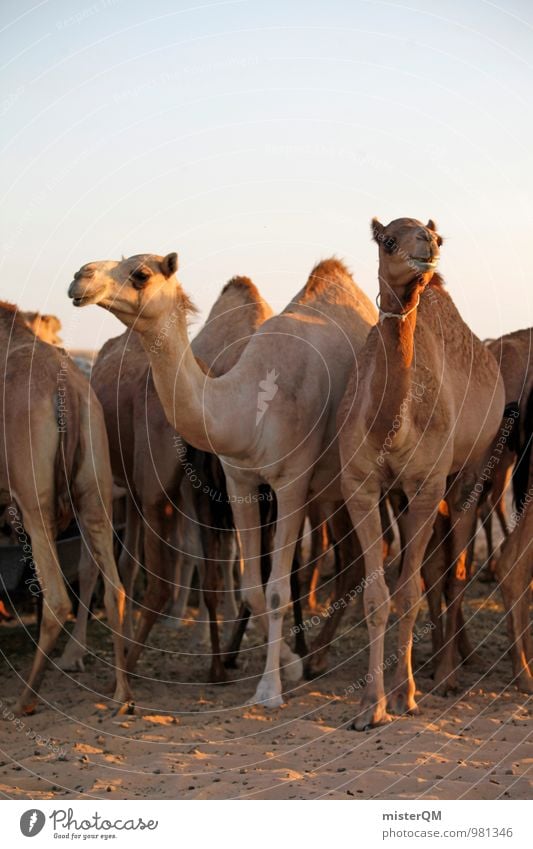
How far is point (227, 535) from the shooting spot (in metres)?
11.9

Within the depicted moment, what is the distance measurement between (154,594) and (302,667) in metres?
1.35

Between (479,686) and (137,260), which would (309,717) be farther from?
(137,260)

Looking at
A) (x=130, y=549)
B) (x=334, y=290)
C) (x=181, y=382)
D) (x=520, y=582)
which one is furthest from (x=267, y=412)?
(x=130, y=549)

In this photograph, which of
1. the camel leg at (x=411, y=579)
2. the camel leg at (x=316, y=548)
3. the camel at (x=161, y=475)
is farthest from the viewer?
the camel leg at (x=316, y=548)

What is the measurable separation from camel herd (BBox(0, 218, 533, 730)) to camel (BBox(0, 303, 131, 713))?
0.6 inches

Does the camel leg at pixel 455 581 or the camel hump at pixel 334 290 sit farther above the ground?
the camel hump at pixel 334 290

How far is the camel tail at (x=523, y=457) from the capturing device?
33.0 ft

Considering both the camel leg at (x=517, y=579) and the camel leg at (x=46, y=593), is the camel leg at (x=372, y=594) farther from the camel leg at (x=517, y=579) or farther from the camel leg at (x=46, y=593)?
the camel leg at (x=46, y=593)

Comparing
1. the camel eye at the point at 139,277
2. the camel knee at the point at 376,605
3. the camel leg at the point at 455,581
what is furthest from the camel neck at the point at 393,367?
the camel leg at the point at 455,581

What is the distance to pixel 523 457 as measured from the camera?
10.2m

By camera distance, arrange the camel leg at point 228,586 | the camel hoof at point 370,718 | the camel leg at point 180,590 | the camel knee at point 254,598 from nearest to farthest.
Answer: the camel hoof at point 370,718
the camel knee at point 254,598
the camel leg at point 228,586
the camel leg at point 180,590

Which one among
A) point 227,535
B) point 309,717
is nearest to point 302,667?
point 309,717

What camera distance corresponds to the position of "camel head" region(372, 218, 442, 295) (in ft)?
25.3

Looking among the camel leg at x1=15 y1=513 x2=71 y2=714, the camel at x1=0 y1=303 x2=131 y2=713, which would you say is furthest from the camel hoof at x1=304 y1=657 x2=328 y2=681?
the camel leg at x1=15 y1=513 x2=71 y2=714
